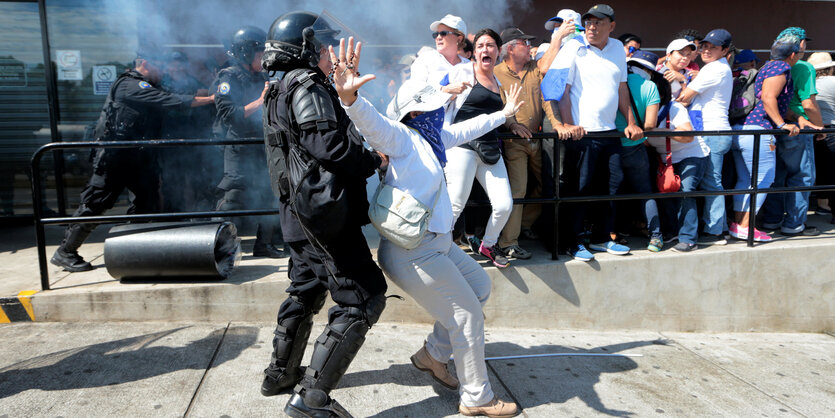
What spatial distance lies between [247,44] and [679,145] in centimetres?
345

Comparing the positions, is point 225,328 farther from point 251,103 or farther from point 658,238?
point 658,238

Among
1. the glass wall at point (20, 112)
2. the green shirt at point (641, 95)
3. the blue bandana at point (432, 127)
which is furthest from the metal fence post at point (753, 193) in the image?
the glass wall at point (20, 112)

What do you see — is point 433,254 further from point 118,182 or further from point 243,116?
point 118,182

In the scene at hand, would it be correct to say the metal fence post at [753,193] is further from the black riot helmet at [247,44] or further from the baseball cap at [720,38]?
the black riot helmet at [247,44]

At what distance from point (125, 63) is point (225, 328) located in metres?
3.56

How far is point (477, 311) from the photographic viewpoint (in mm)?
2797

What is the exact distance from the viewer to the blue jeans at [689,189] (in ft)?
15.3

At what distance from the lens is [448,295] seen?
2730mm

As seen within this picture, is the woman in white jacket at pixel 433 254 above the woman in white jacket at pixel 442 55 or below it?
below

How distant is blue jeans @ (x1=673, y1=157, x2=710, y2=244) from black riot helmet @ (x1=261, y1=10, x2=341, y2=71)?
3.36m

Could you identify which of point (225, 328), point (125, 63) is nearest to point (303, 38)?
point (225, 328)

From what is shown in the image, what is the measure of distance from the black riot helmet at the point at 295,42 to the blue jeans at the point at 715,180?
3.56m

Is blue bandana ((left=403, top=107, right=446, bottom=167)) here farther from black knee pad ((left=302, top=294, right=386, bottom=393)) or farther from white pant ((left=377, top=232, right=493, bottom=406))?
black knee pad ((left=302, top=294, right=386, bottom=393))

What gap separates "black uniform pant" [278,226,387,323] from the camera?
101 inches
